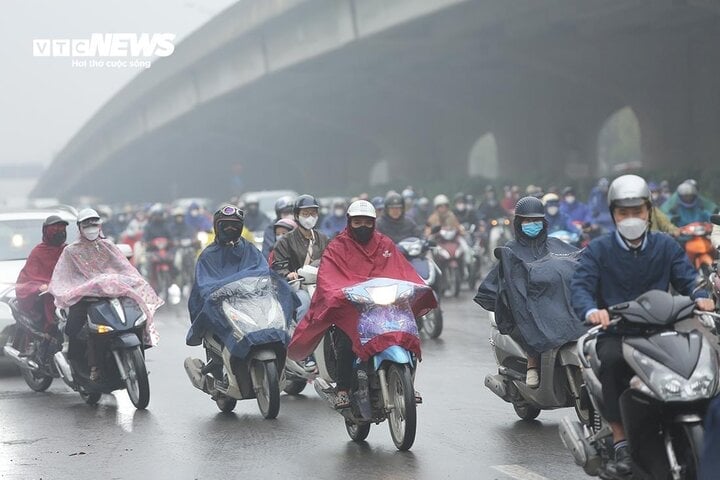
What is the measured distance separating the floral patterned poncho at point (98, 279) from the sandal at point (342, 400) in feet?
9.08

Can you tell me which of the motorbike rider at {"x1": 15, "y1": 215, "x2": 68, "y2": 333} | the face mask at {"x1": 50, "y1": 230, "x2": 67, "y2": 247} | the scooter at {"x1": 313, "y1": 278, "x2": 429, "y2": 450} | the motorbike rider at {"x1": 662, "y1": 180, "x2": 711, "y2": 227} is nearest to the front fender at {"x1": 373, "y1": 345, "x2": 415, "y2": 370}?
the scooter at {"x1": 313, "y1": 278, "x2": 429, "y2": 450}

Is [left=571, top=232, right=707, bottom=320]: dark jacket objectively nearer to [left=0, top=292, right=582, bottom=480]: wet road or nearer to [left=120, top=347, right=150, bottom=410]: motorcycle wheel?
[left=0, top=292, right=582, bottom=480]: wet road

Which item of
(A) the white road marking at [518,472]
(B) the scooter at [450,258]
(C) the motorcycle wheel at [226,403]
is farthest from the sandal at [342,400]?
(B) the scooter at [450,258]

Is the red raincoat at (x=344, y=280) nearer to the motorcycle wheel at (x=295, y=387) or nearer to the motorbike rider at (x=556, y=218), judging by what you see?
the motorcycle wheel at (x=295, y=387)

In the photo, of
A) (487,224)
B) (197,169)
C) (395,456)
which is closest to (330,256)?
(395,456)

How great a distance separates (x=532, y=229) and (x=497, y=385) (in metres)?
1.18

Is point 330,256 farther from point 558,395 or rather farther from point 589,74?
point 589,74

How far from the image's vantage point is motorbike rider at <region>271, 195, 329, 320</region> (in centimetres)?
1294

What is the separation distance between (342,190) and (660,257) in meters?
63.6

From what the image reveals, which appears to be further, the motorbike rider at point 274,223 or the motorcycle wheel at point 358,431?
the motorbike rider at point 274,223

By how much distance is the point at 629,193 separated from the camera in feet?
22.6

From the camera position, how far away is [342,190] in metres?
70.6

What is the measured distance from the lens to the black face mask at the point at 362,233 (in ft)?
33.0

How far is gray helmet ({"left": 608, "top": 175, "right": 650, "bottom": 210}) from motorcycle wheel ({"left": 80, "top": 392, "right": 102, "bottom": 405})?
6.50 meters
